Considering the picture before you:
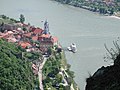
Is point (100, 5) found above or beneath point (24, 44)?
beneath

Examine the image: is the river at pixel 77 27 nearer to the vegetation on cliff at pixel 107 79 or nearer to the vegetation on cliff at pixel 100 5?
the vegetation on cliff at pixel 100 5

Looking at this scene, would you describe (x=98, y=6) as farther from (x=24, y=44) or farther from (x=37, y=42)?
(x=24, y=44)

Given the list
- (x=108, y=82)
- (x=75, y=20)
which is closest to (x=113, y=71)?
(x=108, y=82)

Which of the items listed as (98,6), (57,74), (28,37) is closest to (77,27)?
(28,37)

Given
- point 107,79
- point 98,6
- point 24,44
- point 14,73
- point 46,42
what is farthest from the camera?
point 98,6

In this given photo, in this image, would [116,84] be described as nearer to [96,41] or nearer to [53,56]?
[53,56]

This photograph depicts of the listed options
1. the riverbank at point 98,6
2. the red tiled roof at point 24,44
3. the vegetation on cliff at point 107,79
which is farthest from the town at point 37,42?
the riverbank at point 98,6
